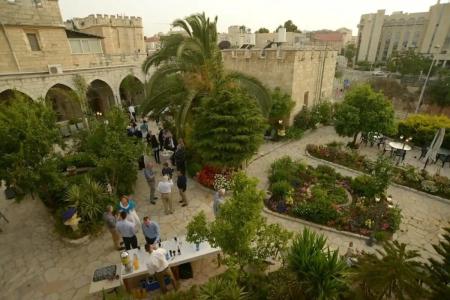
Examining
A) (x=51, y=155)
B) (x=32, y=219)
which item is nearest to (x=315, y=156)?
Answer: (x=51, y=155)

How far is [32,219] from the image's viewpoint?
359 inches

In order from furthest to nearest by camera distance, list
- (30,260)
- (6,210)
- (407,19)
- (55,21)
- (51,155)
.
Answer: (407,19)
(55,21)
(6,210)
(51,155)
(30,260)

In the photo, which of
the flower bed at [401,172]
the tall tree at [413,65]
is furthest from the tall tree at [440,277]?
the tall tree at [413,65]

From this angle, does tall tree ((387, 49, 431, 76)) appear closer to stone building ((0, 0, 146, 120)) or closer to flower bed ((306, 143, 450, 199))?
flower bed ((306, 143, 450, 199))

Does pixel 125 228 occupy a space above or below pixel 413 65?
below

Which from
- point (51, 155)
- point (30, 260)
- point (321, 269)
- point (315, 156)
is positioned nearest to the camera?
point (321, 269)

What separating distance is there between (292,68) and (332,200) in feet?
32.5

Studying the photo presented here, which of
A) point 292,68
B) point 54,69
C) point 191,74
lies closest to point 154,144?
point 191,74

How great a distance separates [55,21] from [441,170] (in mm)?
26968

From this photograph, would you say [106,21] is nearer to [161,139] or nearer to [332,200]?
[161,139]

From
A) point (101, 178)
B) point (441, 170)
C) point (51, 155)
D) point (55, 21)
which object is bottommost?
point (441, 170)

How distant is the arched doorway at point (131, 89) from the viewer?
2272 centimetres

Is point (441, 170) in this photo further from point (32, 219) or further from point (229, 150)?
point (32, 219)

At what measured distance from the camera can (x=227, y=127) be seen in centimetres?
984
